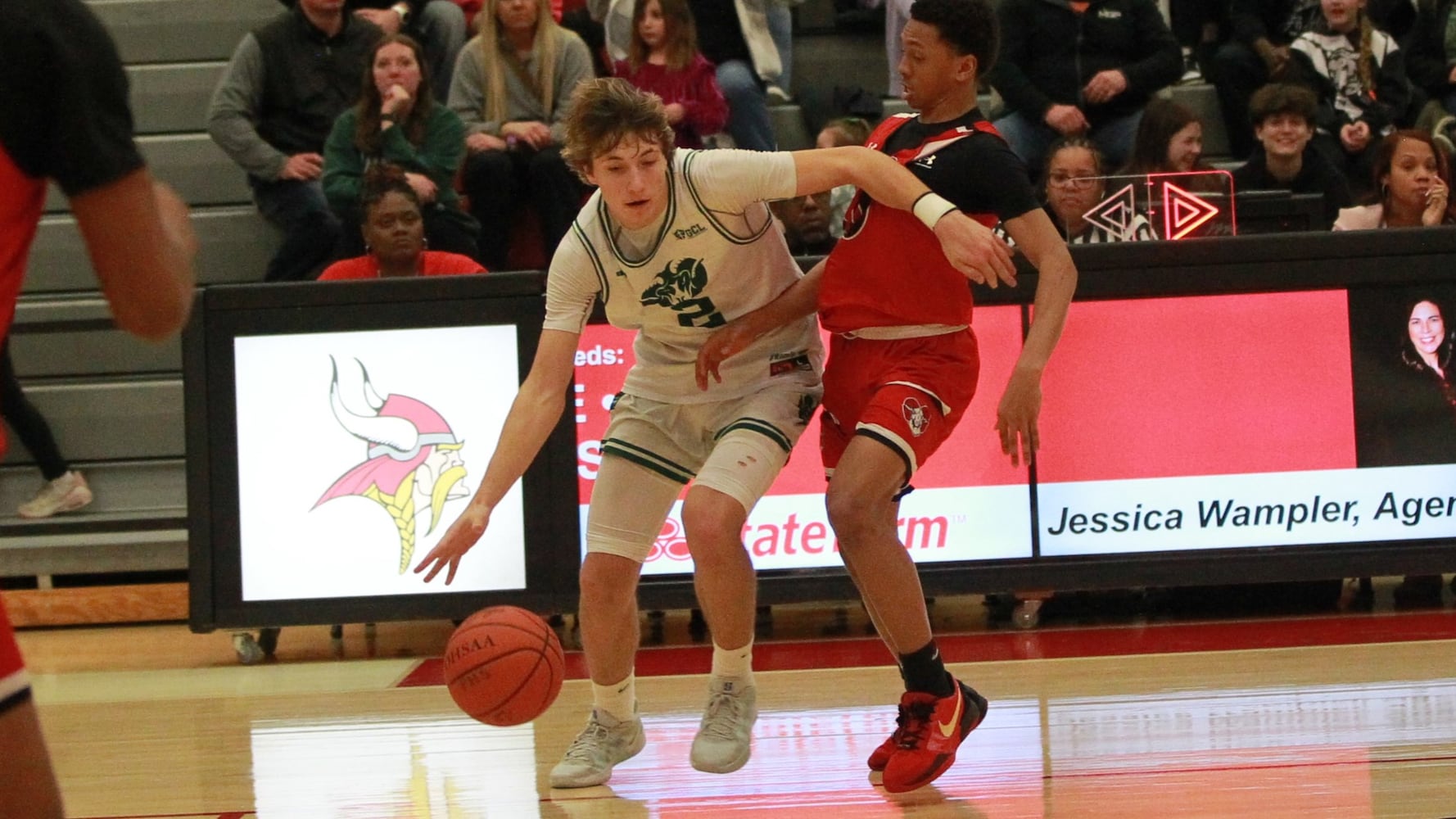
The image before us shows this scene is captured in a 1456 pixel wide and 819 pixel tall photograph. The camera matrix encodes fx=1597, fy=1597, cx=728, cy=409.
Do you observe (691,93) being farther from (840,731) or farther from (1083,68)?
(840,731)

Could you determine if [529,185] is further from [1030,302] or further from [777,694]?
[777,694]

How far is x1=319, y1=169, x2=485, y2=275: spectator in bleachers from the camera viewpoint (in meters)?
6.96

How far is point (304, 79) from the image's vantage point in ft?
27.1

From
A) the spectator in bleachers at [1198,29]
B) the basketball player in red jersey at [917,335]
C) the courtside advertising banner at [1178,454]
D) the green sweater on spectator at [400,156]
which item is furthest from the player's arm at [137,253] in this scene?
the spectator in bleachers at [1198,29]

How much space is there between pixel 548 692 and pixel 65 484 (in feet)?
16.1

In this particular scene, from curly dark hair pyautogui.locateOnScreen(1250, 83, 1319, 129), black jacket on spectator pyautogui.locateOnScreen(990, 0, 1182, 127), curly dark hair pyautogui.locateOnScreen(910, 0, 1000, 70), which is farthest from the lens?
black jacket on spectator pyautogui.locateOnScreen(990, 0, 1182, 127)

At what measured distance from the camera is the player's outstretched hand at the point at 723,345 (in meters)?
4.21

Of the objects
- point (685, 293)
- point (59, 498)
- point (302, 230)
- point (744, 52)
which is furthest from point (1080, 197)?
point (59, 498)

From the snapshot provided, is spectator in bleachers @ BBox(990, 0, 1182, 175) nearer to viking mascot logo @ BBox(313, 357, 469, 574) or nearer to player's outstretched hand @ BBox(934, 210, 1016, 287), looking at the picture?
viking mascot logo @ BBox(313, 357, 469, 574)

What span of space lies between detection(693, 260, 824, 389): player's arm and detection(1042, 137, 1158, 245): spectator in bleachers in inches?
97.8

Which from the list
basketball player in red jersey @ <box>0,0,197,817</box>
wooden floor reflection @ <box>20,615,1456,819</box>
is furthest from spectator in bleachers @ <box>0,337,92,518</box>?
basketball player in red jersey @ <box>0,0,197,817</box>

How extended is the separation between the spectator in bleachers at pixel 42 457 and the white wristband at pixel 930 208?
5.47 metres

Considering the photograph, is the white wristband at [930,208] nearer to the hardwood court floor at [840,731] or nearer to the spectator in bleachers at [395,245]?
the hardwood court floor at [840,731]

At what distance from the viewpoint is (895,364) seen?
13.8 feet
